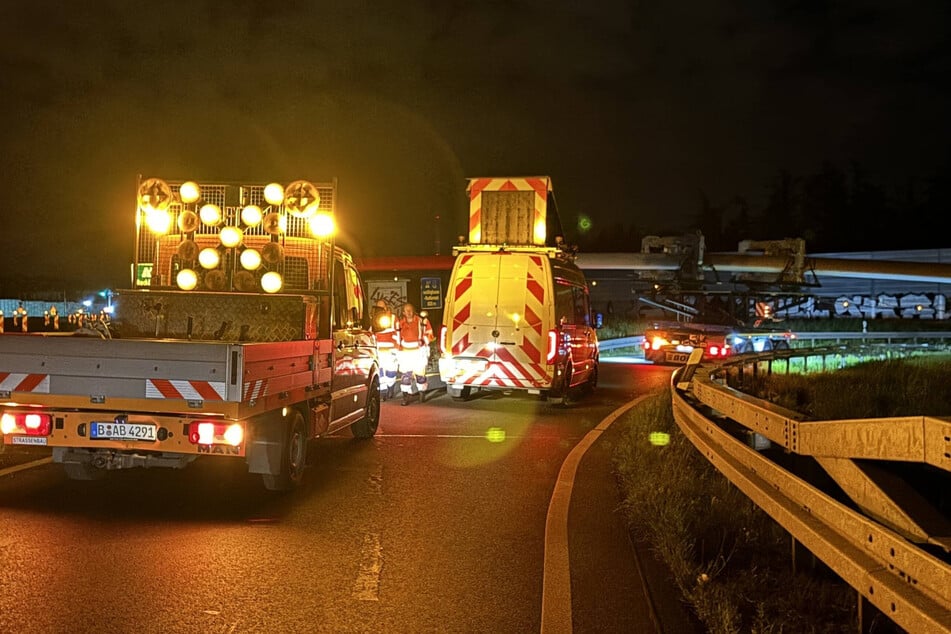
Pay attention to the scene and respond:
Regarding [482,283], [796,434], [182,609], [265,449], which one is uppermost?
[482,283]

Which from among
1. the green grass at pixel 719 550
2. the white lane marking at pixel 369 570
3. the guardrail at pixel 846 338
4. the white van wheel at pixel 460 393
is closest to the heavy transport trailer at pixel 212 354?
the white lane marking at pixel 369 570

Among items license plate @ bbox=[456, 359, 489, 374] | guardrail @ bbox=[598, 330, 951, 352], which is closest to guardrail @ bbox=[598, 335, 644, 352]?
guardrail @ bbox=[598, 330, 951, 352]

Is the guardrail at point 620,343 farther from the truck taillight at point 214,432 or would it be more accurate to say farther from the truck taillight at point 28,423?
the truck taillight at point 28,423

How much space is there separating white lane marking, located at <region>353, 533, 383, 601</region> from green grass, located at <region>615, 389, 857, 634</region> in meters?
1.79

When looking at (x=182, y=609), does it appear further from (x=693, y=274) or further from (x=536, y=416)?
(x=693, y=274)

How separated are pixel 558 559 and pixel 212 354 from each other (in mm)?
2977

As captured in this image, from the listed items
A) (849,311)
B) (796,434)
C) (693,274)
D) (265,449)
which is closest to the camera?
(796,434)

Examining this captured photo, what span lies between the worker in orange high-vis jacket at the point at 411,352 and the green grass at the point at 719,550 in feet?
23.1

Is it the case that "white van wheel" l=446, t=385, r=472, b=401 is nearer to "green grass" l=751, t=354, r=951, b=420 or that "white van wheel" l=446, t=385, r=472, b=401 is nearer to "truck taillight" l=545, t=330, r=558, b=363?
"truck taillight" l=545, t=330, r=558, b=363

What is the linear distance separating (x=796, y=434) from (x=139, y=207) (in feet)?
25.2

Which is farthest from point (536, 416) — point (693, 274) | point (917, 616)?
point (693, 274)

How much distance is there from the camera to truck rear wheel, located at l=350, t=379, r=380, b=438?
11.5 metres

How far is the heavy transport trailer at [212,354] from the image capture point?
7.29 meters

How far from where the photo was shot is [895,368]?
17.2m
